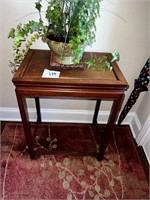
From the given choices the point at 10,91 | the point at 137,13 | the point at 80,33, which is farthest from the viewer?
the point at 10,91

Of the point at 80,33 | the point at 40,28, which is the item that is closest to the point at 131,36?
the point at 80,33

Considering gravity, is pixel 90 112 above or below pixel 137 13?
below

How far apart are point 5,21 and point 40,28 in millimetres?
426

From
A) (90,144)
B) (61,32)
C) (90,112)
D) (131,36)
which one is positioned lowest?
(90,144)

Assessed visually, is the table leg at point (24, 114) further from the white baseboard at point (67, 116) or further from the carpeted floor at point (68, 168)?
the white baseboard at point (67, 116)

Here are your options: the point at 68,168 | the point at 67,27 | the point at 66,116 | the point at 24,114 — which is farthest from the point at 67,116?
the point at 67,27

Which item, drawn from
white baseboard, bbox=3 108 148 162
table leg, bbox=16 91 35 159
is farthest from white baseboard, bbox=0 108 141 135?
table leg, bbox=16 91 35 159

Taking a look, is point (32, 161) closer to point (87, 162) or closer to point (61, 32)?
point (87, 162)

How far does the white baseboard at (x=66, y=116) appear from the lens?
64.0 inches

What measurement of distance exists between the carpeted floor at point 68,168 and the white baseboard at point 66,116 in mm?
99

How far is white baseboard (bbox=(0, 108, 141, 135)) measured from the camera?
1625 millimetres

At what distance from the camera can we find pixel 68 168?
51.2 inches

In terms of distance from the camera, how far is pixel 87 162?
1.36 m

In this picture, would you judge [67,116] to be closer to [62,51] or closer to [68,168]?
[68,168]
